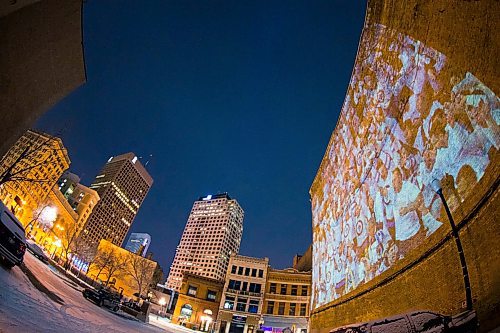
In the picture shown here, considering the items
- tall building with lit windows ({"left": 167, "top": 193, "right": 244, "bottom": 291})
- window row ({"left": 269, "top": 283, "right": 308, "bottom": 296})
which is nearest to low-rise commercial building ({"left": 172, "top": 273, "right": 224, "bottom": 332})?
window row ({"left": 269, "top": 283, "right": 308, "bottom": 296})

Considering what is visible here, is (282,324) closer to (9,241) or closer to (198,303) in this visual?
(198,303)

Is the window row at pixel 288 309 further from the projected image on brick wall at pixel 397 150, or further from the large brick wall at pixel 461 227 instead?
the large brick wall at pixel 461 227

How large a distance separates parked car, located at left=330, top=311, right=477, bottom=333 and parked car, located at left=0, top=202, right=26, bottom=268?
1156 centimetres

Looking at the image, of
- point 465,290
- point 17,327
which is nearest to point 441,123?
point 465,290

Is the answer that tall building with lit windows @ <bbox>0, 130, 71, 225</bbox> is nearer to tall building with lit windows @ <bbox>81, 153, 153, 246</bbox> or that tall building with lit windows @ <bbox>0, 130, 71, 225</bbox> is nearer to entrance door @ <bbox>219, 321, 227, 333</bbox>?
entrance door @ <bbox>219, 321, 227, 333</bbox>

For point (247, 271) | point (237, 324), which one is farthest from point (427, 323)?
point (237, 324)

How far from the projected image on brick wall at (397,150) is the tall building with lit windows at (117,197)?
113296mm

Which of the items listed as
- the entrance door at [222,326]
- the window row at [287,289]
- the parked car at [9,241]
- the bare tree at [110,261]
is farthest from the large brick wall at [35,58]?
the bare tree at [110,261]

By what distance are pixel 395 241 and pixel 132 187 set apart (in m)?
154

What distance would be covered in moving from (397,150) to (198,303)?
3840 cm

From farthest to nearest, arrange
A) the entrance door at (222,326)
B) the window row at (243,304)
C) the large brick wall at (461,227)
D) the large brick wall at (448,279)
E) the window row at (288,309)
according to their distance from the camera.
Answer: the window row at (243,304) → the entrance door at (222,326) → the window row at (288,309) → the large brick wall at (461,227) → the large brick wall at (448,279)

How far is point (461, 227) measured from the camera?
380cm

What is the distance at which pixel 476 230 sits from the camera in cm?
352

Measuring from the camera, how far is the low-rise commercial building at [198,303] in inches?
1379
